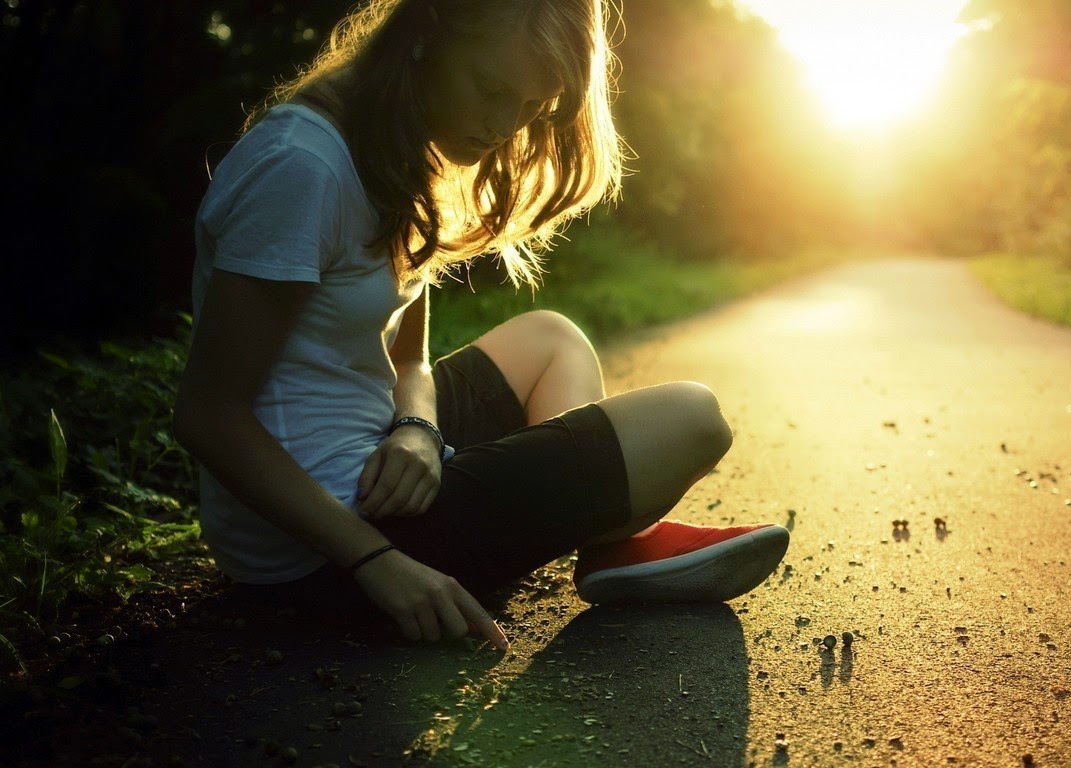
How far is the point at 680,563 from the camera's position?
2.70 meters

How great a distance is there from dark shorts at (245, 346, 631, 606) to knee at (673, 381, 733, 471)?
8.2 inches

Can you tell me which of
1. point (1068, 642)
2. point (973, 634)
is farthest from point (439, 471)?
point (1068, 642)

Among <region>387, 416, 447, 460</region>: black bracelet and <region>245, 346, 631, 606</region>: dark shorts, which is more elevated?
<region>387, 416, 447, 460</region>: black bracelet

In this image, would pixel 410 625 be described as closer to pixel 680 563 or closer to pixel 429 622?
pixel 429 622

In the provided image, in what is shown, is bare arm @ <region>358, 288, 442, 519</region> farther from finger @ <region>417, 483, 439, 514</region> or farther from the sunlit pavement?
the sunlit pavement

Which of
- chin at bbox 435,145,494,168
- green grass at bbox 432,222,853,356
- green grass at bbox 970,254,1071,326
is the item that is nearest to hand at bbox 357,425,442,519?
chin at bbox 435,145,494,168

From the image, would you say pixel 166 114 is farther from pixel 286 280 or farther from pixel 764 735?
pixel 764 735

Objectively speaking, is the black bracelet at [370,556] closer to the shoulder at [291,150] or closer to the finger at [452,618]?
the finger at [452,618]

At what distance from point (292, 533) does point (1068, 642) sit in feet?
6.38

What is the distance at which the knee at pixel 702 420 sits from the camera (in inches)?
103

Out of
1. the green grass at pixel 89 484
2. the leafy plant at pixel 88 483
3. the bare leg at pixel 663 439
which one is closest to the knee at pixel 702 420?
the bare leg at pixel 663 439

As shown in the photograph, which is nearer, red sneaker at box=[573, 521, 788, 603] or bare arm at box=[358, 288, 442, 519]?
bare arm at box=[358, 288, 442, 519]

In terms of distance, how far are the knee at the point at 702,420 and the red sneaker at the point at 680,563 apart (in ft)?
0.68

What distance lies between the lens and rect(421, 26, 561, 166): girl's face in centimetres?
234
